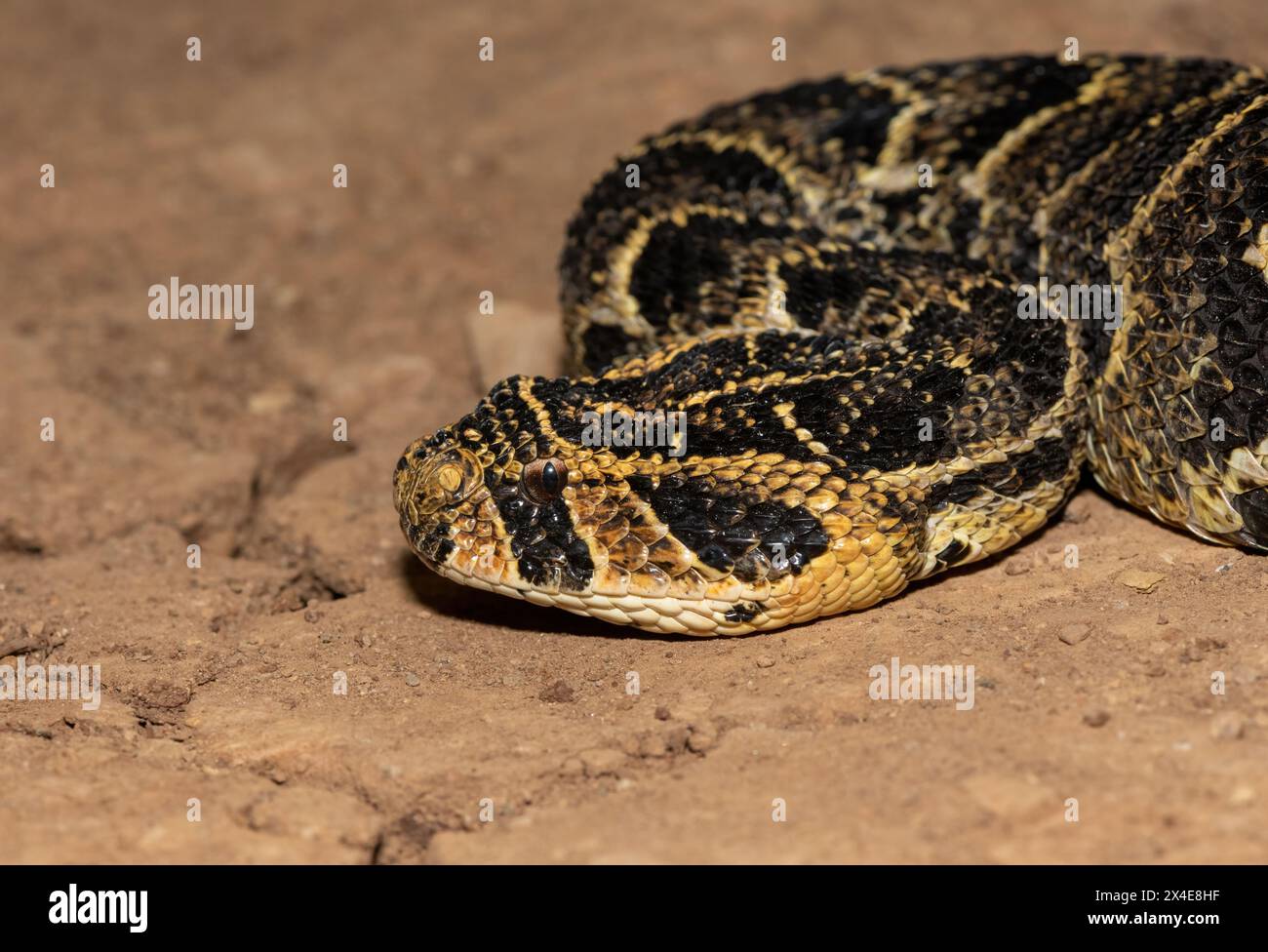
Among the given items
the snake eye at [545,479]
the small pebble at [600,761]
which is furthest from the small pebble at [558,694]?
the snake eye at [545,479]

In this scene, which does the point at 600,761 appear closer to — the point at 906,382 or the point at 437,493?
the point at 437,493

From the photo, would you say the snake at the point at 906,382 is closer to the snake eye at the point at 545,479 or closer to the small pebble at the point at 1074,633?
the snake eye at the point at 545,479

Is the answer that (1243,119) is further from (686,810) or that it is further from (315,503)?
(315,503)

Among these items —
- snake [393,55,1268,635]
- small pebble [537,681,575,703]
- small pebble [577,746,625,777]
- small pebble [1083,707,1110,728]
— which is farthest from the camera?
snake [393,55,1268,635]

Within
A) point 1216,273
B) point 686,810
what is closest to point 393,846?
point 686,810

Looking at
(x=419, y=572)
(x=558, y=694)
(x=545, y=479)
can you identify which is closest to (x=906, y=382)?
(x=545, y=479)

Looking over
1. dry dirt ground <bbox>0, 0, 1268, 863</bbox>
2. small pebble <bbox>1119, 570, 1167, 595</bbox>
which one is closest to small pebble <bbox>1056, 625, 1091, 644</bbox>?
dry dirt ground <bbox>0, 0, 1268, 863</bbox>

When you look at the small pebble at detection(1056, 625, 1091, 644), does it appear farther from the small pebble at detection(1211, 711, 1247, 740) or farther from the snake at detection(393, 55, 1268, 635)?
the small pebble at detection(1211, 711, 1247, 740)
